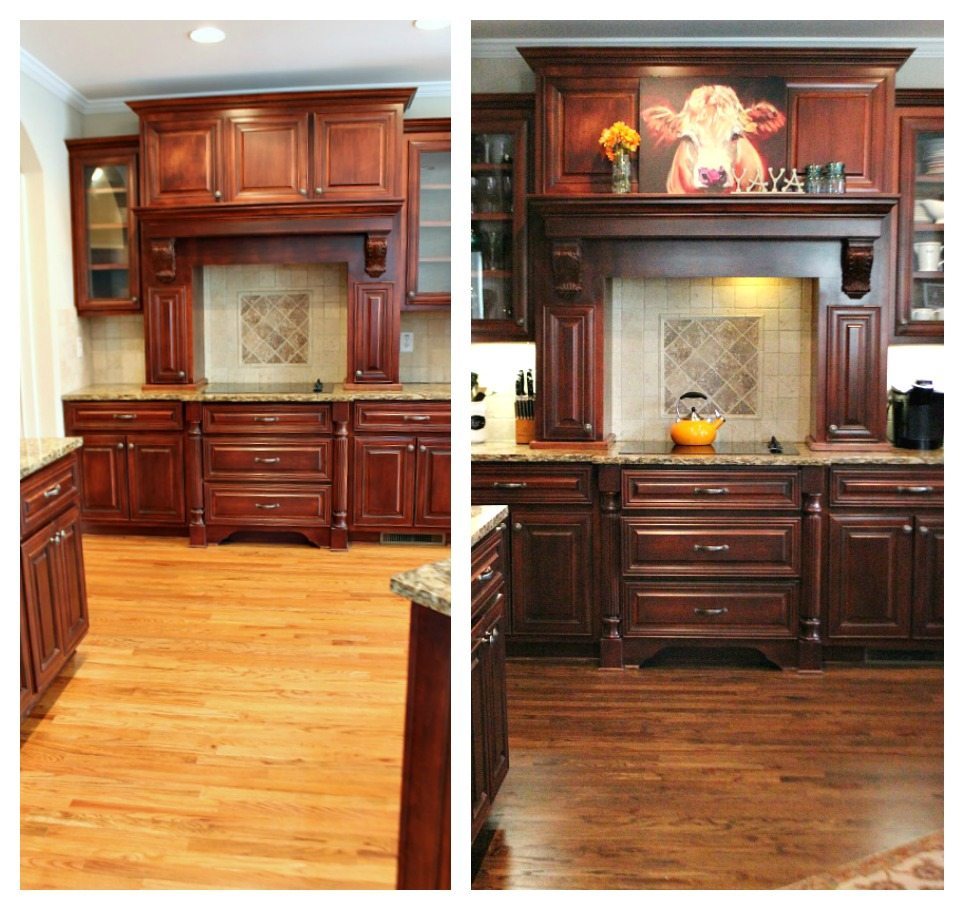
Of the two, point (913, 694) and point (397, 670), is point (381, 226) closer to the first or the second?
point (397, 670)

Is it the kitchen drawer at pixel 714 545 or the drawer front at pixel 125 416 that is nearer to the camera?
the kitchen drawer at pixel 714 545

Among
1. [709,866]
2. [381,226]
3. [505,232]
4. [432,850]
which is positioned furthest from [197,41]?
[709,866]

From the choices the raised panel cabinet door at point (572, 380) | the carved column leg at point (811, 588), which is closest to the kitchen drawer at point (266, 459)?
the raised panel cabinet door at point (572, 380)

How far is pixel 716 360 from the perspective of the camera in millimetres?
3586

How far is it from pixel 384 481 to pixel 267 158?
142cm

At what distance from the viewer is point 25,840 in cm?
204

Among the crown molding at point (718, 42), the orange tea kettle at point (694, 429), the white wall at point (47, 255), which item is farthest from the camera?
the white wall at point (47, 255)

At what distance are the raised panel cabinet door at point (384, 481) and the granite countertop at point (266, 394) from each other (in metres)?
0.18

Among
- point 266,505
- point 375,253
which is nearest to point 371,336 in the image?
point 375,253

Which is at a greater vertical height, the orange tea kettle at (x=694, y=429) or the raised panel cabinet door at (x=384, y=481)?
the orange tea kettle at (x=694, y=429)

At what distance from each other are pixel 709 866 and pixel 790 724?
83 cm

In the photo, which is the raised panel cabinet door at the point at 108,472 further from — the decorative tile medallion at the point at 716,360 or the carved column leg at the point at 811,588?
the carved column leg at the point at 811,588

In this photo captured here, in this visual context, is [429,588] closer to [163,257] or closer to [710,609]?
[710,609]

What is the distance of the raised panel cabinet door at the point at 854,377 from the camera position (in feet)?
10.8
